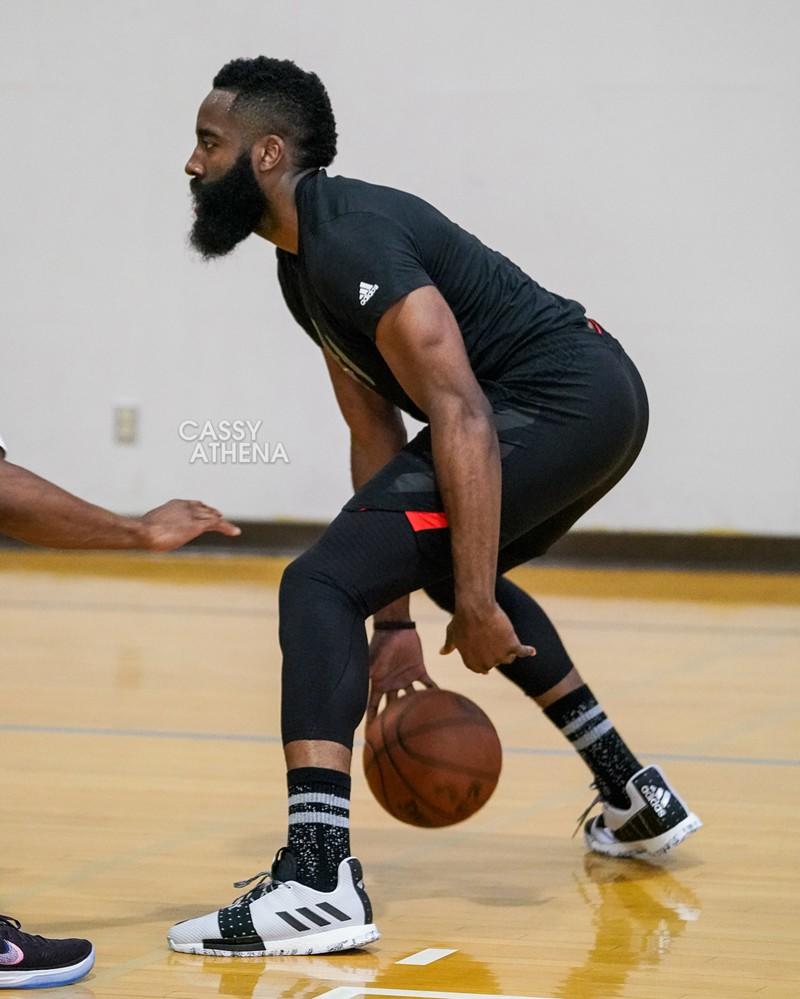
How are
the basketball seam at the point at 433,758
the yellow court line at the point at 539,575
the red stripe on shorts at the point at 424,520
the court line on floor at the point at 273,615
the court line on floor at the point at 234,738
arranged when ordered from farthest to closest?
the yellow court line at the point at 539,575
the court line on floor at the point at 273,615
the court line on floor at the point at 234,738
the basketball seam at the point at 433,758
the red stripe on shorts at the point at 424,520

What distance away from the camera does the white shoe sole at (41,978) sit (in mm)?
2410

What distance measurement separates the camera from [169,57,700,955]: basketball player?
2611 millimetres

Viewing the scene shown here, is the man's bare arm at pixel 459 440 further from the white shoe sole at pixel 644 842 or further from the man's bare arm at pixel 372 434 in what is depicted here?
the white shoe sole at pixel 644 842

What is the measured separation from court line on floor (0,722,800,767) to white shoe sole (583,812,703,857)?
2.98ft

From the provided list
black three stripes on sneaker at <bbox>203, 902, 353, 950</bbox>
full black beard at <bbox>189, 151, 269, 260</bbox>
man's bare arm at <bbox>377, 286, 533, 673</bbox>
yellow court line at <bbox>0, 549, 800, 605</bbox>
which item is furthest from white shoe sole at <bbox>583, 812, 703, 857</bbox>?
yellow court line at <bbox>0, 549, 800, 605</bbox>

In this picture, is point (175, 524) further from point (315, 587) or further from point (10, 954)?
point (10, 954)

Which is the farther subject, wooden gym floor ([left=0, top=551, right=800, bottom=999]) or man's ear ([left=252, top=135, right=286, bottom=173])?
man's ear ([left=252, top=135, right=286, bottom=173])

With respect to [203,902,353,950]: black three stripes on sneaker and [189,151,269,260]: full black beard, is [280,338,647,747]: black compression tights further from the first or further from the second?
[189,151,269,260]: full black beard

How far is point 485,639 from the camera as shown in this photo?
2689 millimetres

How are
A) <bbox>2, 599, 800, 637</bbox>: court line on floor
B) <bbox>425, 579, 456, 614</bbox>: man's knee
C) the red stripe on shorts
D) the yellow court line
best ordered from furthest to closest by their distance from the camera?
the yellow court line → <bbox>2, 599, 800, 637</bbox>: court line on floor → <bbox>425, 579, 456, 614</bbox>: man's knee → the red stripe on shorts

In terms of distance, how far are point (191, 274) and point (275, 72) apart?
5.99m

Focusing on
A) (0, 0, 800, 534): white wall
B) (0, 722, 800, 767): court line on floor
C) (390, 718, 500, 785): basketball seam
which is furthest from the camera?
(0, 0, 800, 534): white wall

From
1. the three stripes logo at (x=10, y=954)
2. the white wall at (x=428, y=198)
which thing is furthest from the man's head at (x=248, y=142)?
the white wall at (x=428, y=198)

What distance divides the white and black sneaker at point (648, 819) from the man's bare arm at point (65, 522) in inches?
46.3
